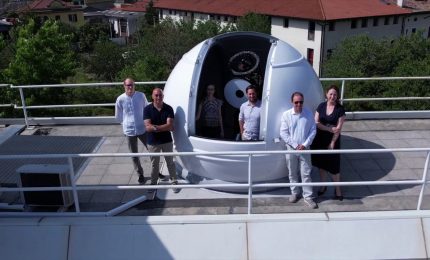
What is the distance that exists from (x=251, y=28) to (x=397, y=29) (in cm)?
1990

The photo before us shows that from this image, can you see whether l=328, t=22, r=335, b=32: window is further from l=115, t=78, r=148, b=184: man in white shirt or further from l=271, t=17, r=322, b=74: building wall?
l=115, t=78, r=148, b=184: man in white shirt

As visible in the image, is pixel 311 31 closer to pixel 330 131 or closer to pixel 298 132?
pixel 330 131

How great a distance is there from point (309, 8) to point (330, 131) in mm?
45623

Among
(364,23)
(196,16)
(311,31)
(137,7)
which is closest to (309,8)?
(311,31)

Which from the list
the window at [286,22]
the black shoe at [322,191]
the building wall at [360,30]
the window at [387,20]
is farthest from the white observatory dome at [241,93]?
the window at [387,20]

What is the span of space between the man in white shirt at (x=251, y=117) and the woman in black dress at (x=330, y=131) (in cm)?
80

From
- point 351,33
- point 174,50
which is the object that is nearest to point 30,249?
point 174,50

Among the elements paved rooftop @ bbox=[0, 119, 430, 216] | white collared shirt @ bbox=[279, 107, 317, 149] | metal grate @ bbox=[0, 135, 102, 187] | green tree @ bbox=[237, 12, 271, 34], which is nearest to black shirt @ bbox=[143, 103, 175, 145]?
paved rooftop @ bbox=[0, 119, 430, 216]

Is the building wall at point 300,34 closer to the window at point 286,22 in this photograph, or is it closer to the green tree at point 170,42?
the window at point 286,22

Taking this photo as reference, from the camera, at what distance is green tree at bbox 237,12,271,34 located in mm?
46906

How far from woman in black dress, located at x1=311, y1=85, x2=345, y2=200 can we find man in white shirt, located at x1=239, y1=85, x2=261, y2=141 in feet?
2.63

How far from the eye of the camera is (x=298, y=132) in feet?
18.3

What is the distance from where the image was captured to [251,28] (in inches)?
1842

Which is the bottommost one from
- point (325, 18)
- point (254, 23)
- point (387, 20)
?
point (254, 23)
